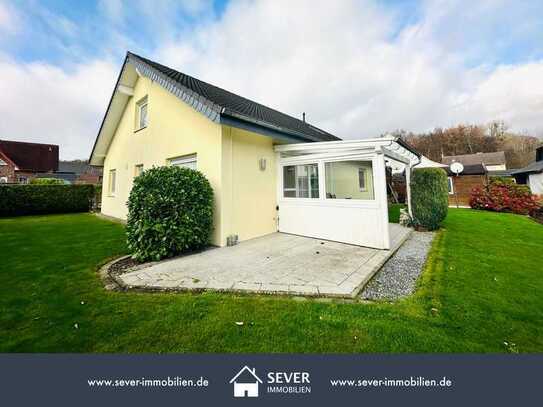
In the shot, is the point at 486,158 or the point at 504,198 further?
the point at 486,158

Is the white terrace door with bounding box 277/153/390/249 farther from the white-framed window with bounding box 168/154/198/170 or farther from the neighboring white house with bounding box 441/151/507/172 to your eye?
the neighboring white house with bounding box 441/151/507/172

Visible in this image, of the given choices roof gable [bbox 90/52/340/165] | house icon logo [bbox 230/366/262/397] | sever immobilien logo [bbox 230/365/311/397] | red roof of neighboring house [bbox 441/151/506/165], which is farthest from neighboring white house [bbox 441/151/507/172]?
house icon logo [bbox 230/366/262/397]

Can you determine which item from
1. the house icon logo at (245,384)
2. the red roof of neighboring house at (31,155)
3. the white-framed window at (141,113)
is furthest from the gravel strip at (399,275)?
the red roof of neighboring house at (31,155)

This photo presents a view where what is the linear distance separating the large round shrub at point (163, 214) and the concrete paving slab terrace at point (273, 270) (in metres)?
0.46

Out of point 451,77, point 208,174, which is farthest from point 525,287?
point 451,77

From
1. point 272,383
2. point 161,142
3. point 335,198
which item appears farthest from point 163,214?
point 335,198

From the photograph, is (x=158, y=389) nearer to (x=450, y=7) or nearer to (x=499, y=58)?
(x=450, y=7)

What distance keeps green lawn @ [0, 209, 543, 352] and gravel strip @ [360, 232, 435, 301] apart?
22cm

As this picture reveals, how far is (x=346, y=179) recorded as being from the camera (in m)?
6.61

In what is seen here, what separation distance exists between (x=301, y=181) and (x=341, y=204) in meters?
1.65

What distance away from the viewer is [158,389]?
191 cm

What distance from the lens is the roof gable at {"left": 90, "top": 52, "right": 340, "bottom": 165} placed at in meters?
5.74

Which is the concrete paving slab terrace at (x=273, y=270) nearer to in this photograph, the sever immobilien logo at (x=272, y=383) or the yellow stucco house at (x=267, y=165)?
the yellow stucco house at (x=267, y=165)

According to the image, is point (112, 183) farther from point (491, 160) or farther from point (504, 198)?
point (491, 160)
